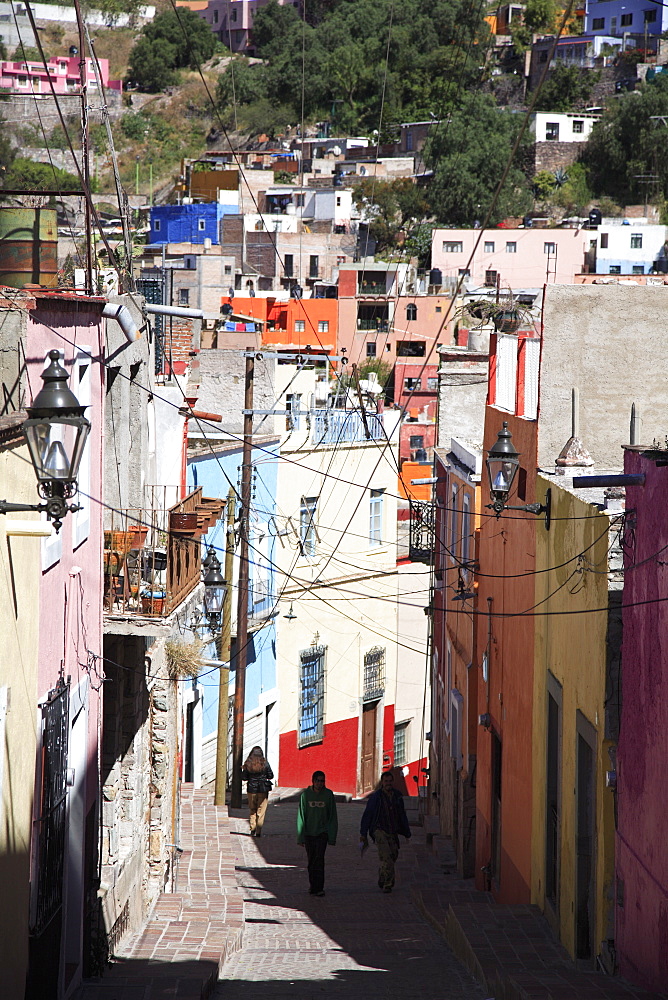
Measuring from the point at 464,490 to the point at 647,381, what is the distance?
6.41 meters

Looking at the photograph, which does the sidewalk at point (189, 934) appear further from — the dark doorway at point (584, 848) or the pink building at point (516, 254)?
the pink building at point (516, 254)

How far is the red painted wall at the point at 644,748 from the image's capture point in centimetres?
893

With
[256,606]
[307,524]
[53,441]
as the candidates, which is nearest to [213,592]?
[256,606]

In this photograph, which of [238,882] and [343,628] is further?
[343,628]

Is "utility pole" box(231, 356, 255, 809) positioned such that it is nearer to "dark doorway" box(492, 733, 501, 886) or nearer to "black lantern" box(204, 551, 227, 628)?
"black lantern" box(204, 551, 227, 628)

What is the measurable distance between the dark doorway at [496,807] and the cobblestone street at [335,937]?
112 cm

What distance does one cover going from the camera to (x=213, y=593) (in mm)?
22703

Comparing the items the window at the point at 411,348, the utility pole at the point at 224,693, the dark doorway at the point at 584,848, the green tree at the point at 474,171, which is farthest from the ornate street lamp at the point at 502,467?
the green tree at the point at 474,171

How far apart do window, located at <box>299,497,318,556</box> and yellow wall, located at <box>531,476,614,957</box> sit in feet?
52.6

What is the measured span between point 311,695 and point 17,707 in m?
21.8

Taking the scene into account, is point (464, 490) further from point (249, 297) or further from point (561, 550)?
point (249, 297)

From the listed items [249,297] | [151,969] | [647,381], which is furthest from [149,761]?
[249,297]

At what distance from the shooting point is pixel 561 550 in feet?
40.4

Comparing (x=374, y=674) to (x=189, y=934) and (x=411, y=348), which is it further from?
(x=411, y=348)
